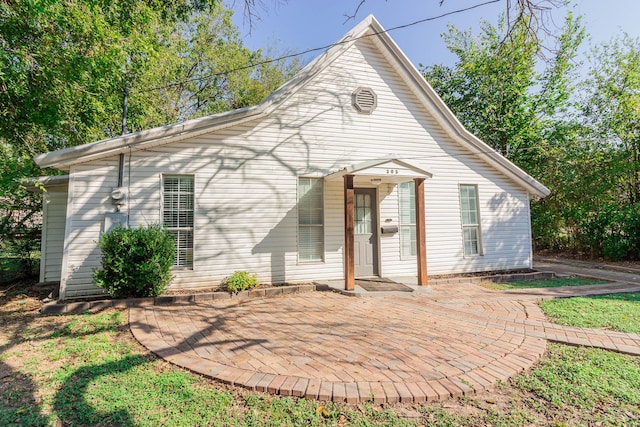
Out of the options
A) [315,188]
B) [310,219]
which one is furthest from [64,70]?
[310,219]

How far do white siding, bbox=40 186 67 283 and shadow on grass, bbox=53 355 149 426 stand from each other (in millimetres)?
5802

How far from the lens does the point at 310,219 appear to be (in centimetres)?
777

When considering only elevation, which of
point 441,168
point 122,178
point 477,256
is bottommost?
point 477,256

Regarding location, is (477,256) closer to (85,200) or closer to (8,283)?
(85,200)

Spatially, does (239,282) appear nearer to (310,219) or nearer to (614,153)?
(310,219)

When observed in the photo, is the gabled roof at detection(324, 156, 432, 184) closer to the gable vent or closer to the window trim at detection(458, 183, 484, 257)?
the gable vent

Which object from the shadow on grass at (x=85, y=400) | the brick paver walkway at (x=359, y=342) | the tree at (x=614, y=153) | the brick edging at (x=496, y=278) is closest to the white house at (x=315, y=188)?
the brick edging at (x=496, y=278)

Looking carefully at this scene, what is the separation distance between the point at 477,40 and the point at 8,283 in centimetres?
2575

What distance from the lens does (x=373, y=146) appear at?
27.7 feet

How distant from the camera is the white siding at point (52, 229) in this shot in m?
7.42

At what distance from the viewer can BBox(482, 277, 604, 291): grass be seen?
783 cm

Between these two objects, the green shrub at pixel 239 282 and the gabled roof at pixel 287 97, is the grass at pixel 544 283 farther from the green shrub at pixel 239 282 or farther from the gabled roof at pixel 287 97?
the green shrub at pixel 239 282

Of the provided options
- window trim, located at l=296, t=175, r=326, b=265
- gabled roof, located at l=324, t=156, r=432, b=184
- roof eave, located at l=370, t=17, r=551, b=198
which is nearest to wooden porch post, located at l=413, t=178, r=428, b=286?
gabled roof, located at l=324, t=156, r=432, b=184

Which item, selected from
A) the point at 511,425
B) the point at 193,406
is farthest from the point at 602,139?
the point at 193,406
